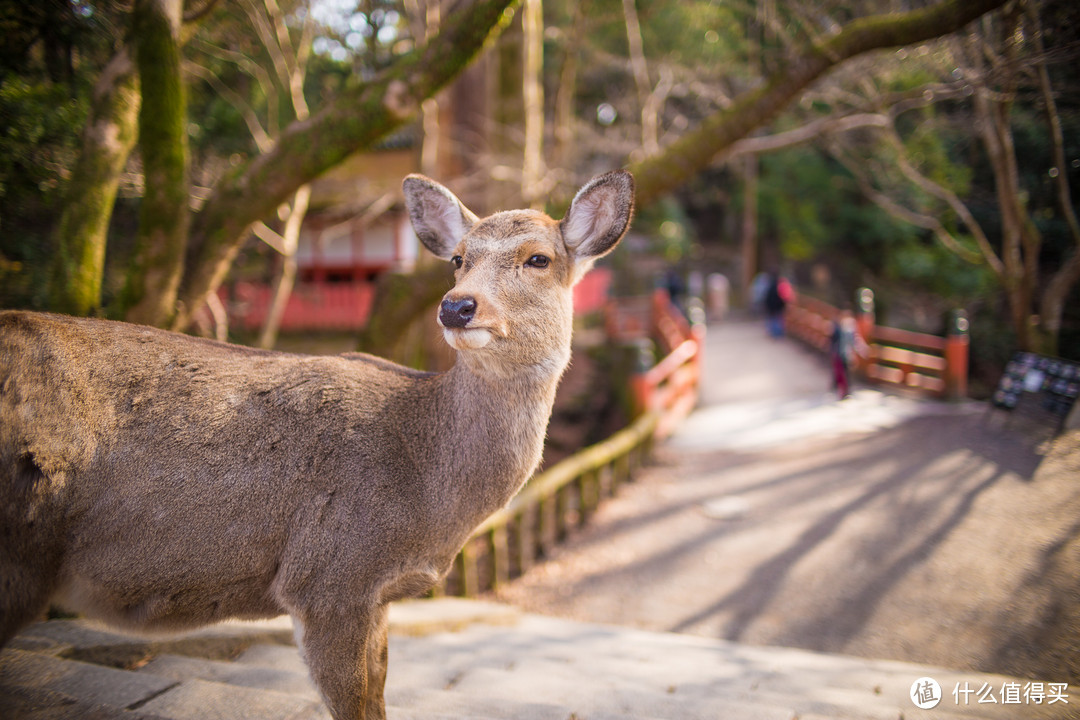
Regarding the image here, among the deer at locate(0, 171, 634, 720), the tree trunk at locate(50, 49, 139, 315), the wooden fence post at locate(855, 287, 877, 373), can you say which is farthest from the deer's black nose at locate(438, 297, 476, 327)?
the wooden fence post at locate(855, 287, 877, 373)

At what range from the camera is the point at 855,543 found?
200 inches

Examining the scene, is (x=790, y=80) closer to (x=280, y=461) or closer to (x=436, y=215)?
(x=436, y=215)

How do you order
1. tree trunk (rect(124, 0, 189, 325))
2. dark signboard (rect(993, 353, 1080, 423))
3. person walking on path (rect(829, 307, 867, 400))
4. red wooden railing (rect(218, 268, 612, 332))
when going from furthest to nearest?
red wooden railing (rect(218, 268, 612, 332))
person walking on path (rect(829, 307, 867, 400))
tree trunk (rect(124, 0, 189, 325))
dark signboard (rect(993, 353, 1080, 423))

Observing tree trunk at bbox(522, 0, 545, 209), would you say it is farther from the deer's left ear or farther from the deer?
the deer

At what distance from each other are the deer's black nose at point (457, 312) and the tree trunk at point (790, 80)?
3.35 m

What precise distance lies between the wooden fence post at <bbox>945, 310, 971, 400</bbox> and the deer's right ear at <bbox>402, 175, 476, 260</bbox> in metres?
3.84

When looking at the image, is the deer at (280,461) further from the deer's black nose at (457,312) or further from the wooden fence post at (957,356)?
the wooden fence post at (957,356)

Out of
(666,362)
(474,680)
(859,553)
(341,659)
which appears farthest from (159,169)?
(666,362)

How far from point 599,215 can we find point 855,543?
405 centimetres

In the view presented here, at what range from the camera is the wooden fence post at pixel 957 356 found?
15.4 feet

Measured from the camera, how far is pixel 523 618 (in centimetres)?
515

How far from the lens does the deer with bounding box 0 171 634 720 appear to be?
80.9 inches

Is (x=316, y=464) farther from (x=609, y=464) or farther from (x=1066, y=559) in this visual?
(x=609, y=464)

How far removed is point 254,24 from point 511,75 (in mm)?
5563
